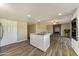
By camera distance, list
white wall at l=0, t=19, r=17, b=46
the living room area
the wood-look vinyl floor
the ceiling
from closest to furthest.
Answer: the ceiling, the wood-look vinyl floor, the living room area, white wall at l=0, t=19, r=17, b=46

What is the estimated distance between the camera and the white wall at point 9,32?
6.73m

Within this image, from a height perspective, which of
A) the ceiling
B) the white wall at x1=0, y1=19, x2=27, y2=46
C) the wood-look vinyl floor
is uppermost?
the ceiling

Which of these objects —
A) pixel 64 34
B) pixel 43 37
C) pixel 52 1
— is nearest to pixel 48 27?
pixel 64 34

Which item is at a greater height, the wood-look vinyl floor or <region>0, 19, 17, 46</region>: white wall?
<region>0, 19, 17, 46</region>: white wall

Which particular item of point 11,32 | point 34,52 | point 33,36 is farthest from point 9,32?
point 34,52

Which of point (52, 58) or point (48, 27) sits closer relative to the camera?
point (52, 58)

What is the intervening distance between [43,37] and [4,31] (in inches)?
128

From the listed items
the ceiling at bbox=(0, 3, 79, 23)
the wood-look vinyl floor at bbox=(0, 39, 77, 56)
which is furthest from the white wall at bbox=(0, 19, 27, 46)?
the ceiling at bbox=(0, 3, 79, 23)

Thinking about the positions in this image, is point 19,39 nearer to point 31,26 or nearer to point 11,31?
point 11,31

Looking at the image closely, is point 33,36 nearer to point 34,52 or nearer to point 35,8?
point 34,52

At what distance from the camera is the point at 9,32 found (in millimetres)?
7336

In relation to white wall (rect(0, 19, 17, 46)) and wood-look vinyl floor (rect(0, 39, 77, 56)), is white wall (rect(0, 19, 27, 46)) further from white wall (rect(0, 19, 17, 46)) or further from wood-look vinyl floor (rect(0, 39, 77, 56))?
wood-look vinyl floor (rect(0, 39, 77, 56))

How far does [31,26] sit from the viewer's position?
495 inches

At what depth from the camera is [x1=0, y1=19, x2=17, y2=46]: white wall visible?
673 cm
